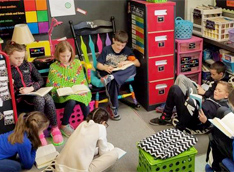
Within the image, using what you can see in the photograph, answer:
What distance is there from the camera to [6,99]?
2.73 m

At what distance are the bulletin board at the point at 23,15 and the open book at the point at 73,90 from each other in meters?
0.85

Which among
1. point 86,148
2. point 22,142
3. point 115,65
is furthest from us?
point 115,65

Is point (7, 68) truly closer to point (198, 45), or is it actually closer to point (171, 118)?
point (171, 118)

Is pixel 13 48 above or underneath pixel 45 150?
above

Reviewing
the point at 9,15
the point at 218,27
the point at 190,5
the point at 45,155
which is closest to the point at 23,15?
the point at 9,15

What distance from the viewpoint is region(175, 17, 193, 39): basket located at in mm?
3623

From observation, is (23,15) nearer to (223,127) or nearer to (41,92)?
(41,92)

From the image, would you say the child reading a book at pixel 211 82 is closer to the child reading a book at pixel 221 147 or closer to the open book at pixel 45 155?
the child reading a book at pixel 221 147

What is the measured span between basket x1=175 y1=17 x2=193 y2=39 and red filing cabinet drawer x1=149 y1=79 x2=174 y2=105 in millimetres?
507

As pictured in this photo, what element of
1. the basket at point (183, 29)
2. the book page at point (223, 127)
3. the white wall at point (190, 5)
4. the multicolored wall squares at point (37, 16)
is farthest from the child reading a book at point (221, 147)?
the multicolored wall squares at point (37, 16)

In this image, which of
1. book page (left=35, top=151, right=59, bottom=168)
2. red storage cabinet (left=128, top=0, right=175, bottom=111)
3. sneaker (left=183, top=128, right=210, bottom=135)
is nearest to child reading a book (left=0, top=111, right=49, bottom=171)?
book page (left=35, top=151, right=59, bottom=168)

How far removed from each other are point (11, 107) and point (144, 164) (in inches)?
47.2

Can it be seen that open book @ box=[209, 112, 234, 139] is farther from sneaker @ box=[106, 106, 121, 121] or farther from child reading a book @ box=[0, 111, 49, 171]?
sneaker @ box=[106, 106, 121, 121]

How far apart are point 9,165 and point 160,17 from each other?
6.54ft
